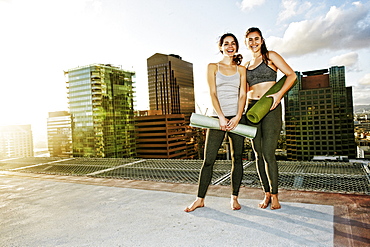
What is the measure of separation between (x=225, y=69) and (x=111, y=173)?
3.19 metres

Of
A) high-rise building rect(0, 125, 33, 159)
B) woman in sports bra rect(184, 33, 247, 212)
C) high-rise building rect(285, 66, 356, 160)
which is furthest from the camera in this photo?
high-rise building rect(0, 125, 33, 159)

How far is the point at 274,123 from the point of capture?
231cm

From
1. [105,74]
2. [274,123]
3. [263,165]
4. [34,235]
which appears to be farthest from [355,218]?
[105,74]

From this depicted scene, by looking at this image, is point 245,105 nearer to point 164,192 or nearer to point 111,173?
point 164,192

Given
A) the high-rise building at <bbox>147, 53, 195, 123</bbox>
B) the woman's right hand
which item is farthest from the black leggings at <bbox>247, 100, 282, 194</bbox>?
the high-rise building at <bbox>147, 53, 195, 123</bbox>

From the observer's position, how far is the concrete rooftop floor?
1624 millimetres

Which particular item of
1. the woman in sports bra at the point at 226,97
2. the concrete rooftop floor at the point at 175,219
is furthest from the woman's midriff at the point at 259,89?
the concrete rooftop floor at the point at 175,219

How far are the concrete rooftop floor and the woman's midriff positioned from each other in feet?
3.75

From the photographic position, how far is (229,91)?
238 cm

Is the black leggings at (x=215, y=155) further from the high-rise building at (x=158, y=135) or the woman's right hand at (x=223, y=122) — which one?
the high-rise building at (x=158, y=135)

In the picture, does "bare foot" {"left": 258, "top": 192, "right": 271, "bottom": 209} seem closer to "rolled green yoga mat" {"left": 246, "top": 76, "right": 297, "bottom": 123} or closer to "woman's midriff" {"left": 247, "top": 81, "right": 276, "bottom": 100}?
"rolled green yoga mat" {"left": 246, "top": 76, "right": 297, "bottom": 123}

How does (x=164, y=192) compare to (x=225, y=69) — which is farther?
(x=164, y=192)

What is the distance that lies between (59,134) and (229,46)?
150640mm

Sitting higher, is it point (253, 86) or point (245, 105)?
point (253, 86)
